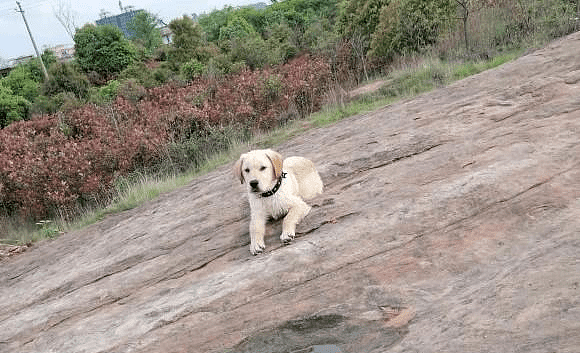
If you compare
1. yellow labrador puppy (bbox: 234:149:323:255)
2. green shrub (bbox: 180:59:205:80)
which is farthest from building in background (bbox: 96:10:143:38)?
yellow labrador puppy (bbox: 234:149:323:255)

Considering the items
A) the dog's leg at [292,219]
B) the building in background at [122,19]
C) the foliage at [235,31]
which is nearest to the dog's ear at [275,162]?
the dog's leg at [292,219]

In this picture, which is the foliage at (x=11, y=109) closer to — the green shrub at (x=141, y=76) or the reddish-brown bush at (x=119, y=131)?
the green shrub at (x=141, y=76)

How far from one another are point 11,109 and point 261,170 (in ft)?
67.8

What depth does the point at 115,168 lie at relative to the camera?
10648 millimetres

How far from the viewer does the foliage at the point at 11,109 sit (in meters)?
20.6

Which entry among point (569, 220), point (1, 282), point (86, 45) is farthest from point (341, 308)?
point (86, 45)

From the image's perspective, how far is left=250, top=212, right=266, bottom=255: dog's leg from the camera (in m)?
4.51

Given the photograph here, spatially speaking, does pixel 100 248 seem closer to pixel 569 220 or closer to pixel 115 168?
pixel 115 168

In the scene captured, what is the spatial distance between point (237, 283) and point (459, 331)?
6.43 feet

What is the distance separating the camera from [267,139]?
10.7 metres

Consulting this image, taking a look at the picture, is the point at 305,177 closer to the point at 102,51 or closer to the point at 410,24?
the point at 410,24

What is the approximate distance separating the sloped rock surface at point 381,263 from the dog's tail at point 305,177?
0.21m

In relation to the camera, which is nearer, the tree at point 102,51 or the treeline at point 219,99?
the treeline at point 219,99

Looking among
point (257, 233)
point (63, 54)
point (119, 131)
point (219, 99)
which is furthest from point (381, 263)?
point (63, 54)
